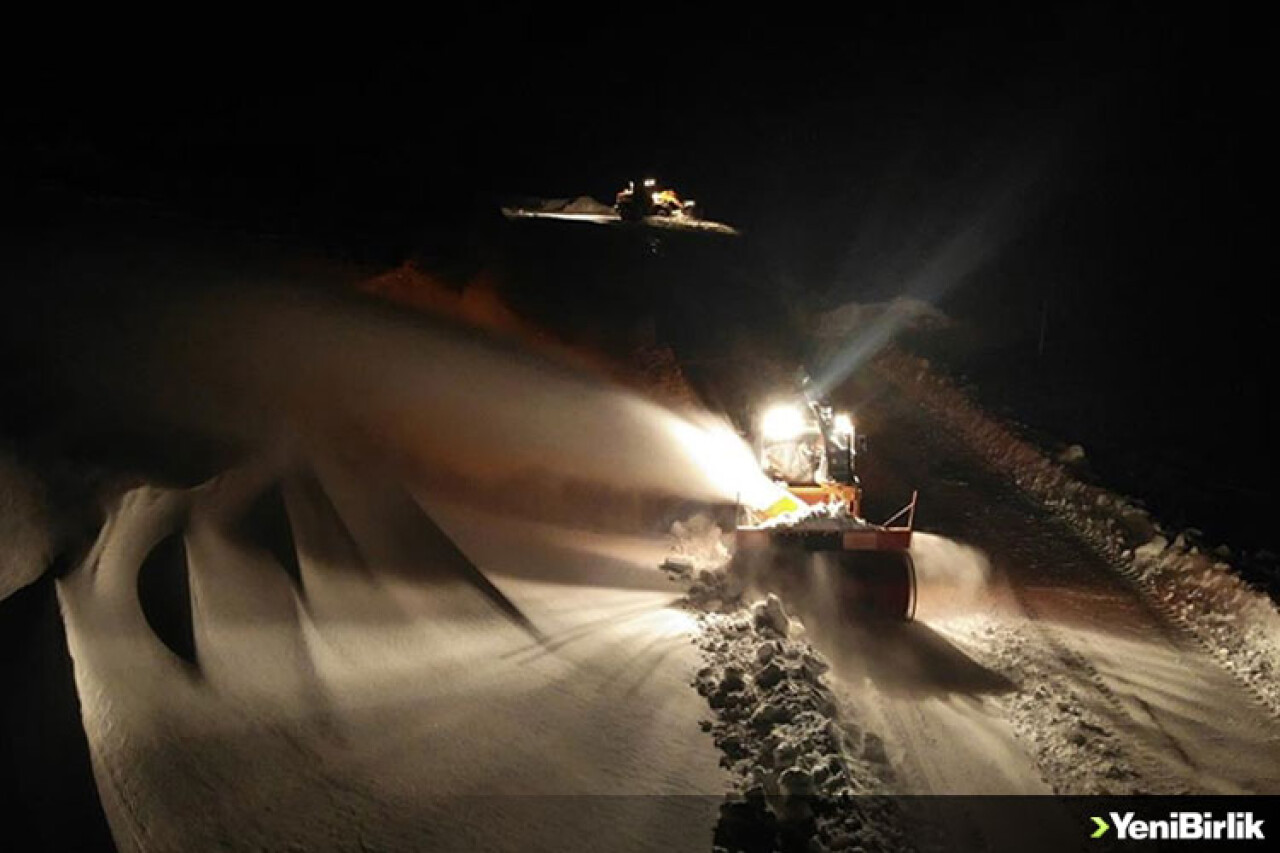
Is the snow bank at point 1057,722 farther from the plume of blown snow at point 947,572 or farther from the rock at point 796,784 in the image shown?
the rock at point 796,784

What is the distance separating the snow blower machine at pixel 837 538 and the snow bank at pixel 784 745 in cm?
108

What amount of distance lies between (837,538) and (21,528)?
878 centimetres

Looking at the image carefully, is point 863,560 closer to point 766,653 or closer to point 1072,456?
point 766,653

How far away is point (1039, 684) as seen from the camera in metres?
9.16

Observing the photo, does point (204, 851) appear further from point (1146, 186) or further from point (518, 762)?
point (1146, 186)

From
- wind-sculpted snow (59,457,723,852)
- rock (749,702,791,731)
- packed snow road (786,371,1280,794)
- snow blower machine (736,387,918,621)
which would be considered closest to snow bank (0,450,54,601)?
wind-sculpted snow (59,457,723,852)

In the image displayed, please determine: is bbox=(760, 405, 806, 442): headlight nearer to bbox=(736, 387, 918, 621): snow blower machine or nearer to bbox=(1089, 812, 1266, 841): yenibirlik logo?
bbox=(736, 387, 918, 621): snow blower machine

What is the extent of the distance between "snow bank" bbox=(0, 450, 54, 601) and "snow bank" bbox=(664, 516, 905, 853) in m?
5.16

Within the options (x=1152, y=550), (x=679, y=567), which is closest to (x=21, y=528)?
(x=679, y=567)

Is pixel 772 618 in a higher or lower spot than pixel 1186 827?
higher

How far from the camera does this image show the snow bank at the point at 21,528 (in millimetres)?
5152

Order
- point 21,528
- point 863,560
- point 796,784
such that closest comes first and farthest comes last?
point 21,528, point 796,784, point 863,560

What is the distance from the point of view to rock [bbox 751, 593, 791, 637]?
30.8 ft

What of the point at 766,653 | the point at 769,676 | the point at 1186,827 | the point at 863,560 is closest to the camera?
the point at 1186,827
